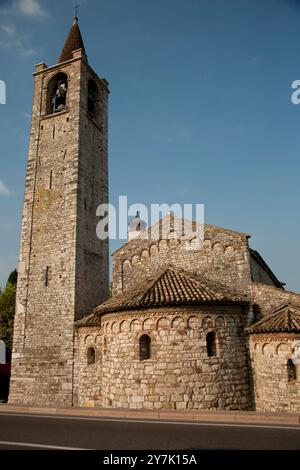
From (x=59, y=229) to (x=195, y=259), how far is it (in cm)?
709

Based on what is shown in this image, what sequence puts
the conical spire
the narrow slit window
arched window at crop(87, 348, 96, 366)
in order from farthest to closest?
the conical spire
the narrow slit window
arched window at crop(87, 348, 96, 366)

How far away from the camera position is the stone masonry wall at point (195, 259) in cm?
1513

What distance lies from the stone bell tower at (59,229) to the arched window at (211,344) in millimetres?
6768

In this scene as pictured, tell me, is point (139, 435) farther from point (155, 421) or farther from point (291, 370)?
point (291, 370)

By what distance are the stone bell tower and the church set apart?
0.21ft

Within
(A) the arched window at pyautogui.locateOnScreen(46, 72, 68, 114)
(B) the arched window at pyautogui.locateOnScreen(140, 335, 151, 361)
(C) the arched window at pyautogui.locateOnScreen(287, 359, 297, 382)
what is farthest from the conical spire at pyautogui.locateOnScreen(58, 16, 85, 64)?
(C) the arched window at pyautogui.locateOnScreen(287, 359, 297, 382)

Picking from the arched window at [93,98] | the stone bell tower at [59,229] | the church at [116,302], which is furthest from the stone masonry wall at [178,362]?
the arched window at [93,98]

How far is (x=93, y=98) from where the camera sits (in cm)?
2241

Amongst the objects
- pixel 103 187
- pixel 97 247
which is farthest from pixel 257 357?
pixel 103 187

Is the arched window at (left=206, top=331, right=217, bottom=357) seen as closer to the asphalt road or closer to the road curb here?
the road curb

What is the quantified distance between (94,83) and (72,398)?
18.0 m

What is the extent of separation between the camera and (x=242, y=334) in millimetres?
13133

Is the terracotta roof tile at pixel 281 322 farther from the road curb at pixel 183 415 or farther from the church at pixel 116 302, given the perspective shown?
the road curb at pixel 183 415

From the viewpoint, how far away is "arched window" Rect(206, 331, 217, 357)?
12.4 m
